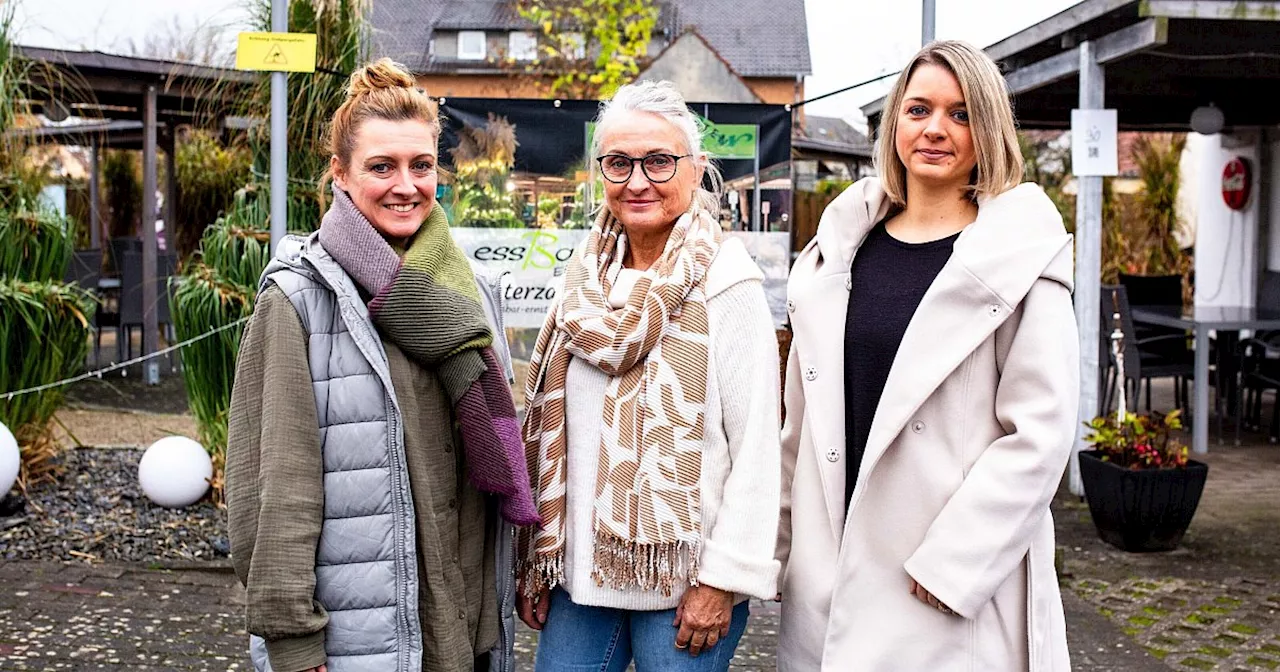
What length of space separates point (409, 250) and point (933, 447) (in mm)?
970

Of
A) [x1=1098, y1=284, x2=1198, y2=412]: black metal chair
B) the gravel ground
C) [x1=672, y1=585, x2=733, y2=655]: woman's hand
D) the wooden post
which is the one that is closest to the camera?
[x1=672, y1=585, x2=733, y2=655]: woman's hand

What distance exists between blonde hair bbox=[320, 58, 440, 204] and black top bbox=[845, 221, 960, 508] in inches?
33.3

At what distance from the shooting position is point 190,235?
46.0 feet

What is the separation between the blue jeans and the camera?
2.35 metres

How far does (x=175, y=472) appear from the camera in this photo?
599 cm

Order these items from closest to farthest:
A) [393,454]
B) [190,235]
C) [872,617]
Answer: [393,454], [872,617], [190,235]

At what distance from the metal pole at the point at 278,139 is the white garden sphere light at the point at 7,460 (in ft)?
5.48

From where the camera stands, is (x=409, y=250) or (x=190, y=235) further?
(x=190, y=235)

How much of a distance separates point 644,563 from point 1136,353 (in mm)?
6705

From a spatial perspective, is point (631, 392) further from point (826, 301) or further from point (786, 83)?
point (786, 83)

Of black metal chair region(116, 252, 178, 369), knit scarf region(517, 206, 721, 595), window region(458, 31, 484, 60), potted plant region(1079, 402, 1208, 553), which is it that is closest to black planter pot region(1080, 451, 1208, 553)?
potted plant region(1079, 402, 1208, 553)

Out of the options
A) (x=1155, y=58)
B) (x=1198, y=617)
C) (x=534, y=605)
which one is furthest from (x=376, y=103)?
(x=1155, y=58)

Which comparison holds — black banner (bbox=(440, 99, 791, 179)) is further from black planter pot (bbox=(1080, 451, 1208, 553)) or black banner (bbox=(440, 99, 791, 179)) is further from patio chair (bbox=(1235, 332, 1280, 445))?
patio chair (bbox=(1235, 332, 1280, 445))

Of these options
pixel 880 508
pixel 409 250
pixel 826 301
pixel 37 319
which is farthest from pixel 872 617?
pixel 37 319
